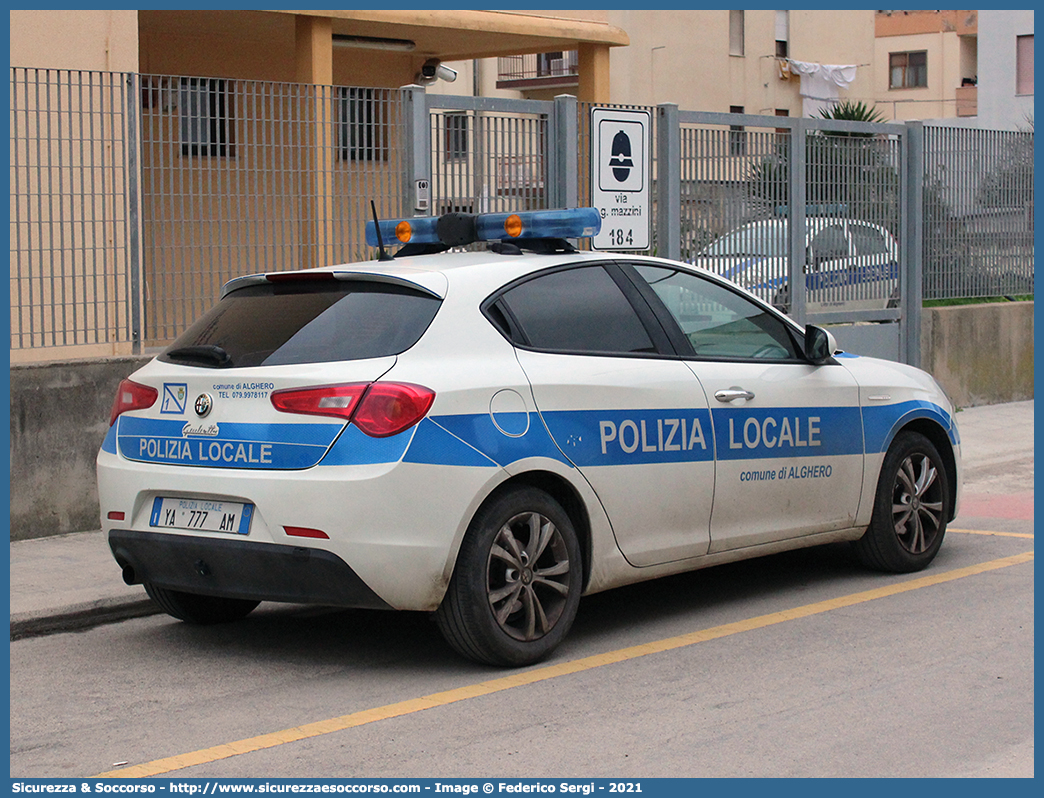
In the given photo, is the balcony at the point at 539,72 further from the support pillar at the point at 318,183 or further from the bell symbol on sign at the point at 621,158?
the support pillar at the point at 318,183

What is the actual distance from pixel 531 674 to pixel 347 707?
30.4 inches

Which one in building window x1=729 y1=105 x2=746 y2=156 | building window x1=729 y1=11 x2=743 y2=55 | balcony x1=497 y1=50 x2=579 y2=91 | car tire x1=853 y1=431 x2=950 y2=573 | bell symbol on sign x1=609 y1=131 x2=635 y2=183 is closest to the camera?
car tire x1=853 y1=431 x2=950 y2=573

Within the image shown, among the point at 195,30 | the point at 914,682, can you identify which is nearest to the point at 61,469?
the point at 914,682

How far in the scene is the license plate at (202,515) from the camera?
5344 mm

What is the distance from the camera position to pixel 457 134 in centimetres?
1077

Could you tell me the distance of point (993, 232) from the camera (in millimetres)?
15688

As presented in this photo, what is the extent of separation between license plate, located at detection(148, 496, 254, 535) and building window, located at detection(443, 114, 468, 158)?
562 cm

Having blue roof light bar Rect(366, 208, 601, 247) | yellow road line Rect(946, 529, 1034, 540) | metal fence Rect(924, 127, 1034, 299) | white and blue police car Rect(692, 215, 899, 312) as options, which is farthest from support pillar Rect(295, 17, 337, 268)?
metal fence Rect(924, 127, 1034, 299)

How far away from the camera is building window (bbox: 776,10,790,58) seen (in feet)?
149

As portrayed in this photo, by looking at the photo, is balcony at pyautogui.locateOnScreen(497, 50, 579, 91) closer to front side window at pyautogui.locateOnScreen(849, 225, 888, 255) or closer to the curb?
front side window at pyautogui.locateOnScreen(849, 225, 888, 255)

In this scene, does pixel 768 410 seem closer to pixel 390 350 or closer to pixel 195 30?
pixel 390 350

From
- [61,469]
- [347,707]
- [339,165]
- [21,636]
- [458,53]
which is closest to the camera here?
[347,707]

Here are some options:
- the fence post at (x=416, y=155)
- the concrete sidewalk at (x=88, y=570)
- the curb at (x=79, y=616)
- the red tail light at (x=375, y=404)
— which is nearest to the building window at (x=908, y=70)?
the concrete sidewalk at (x=88, y=570)

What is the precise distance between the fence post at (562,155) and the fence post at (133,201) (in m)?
3.47
